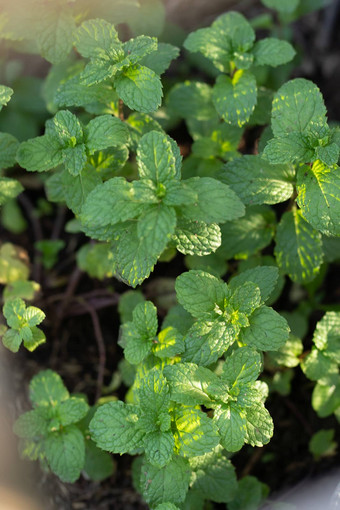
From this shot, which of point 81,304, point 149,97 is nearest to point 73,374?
point 81,304

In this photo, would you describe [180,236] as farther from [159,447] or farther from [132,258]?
[159,447]

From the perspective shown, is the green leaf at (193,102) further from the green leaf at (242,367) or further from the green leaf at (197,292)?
the green leaf at (242,367)

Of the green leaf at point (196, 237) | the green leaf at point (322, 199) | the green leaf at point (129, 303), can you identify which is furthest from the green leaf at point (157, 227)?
the green leaf at point (129, 303)

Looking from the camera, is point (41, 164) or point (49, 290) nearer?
point (41, 164)

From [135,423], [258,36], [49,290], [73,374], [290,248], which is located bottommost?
[73,374]

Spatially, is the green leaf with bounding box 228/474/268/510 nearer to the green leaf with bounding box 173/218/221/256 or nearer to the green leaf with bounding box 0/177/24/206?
the green leaf with bounding box 173/218/221/256

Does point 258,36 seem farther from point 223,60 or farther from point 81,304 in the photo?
point 81,304
